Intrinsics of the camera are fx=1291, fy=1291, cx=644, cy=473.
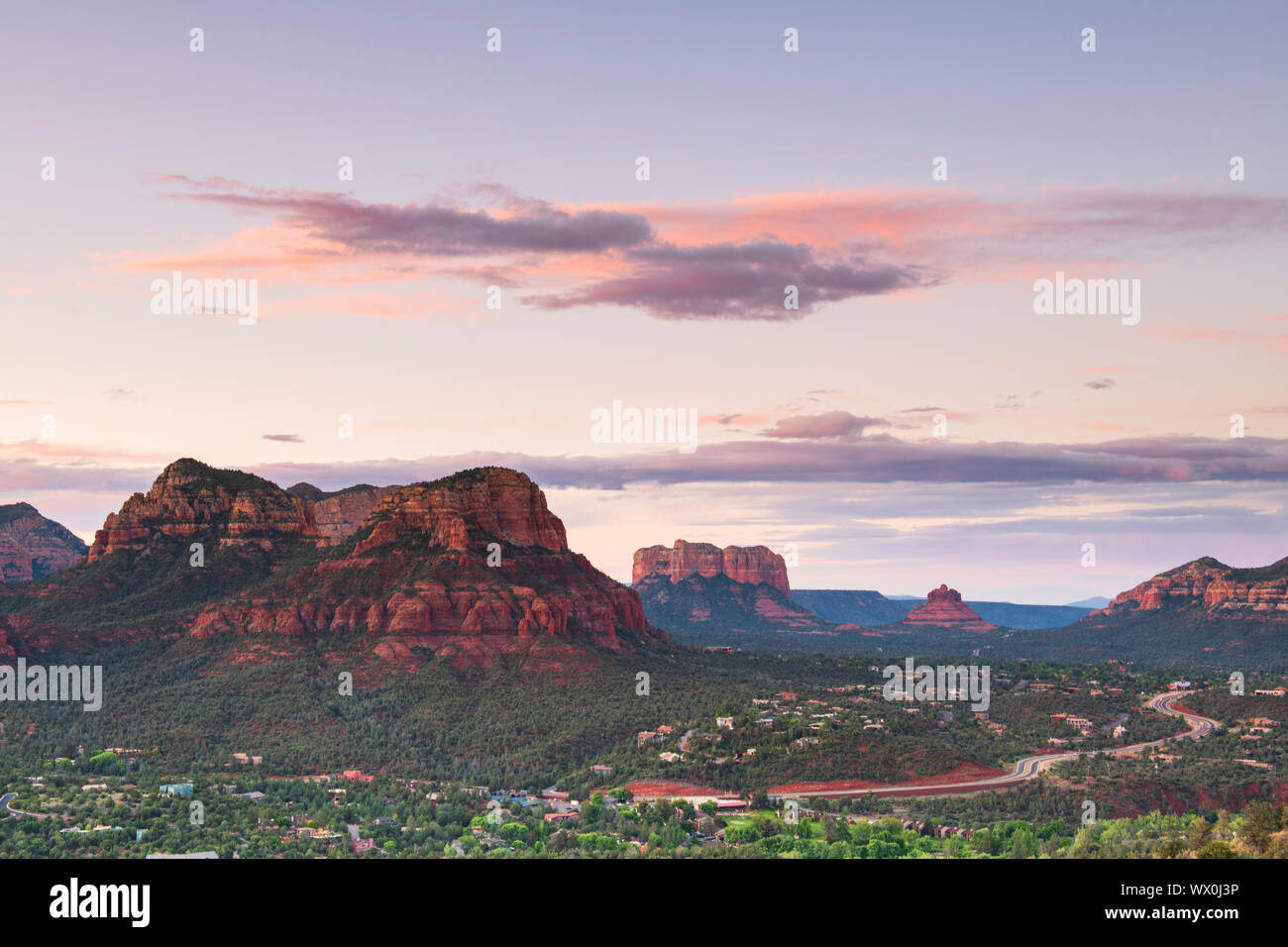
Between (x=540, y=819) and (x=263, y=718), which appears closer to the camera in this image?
(x=540, y=819)

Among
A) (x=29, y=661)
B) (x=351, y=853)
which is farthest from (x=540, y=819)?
(x=29, y=661)
